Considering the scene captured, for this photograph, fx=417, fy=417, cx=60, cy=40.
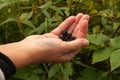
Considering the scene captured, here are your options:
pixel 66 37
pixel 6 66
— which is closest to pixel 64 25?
pixel 66 37

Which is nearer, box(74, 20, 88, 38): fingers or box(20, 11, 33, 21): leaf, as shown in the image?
box(74, 20, 88, 38): fingers

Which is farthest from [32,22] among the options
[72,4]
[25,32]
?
[72,4]

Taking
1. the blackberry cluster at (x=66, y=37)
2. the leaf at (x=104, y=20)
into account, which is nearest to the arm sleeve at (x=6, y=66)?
the blackberry cluster at (x=66, y=37)

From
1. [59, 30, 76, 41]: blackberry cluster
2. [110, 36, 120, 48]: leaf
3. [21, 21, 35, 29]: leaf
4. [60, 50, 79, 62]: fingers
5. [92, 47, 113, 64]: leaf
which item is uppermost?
[21, 21, 35, 29]: leaf

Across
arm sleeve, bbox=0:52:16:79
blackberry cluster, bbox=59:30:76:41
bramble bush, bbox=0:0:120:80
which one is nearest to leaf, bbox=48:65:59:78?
bramble bush, bbox=0:0:120:80

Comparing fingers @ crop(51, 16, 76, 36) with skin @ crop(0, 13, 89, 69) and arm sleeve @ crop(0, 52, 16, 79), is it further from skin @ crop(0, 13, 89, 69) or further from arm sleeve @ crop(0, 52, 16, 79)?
arm sleeve @ crop(0, 52, 16, 79)

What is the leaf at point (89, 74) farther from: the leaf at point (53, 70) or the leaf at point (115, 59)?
the leaf at point (115, 59)

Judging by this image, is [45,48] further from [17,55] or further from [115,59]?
[115,59]
